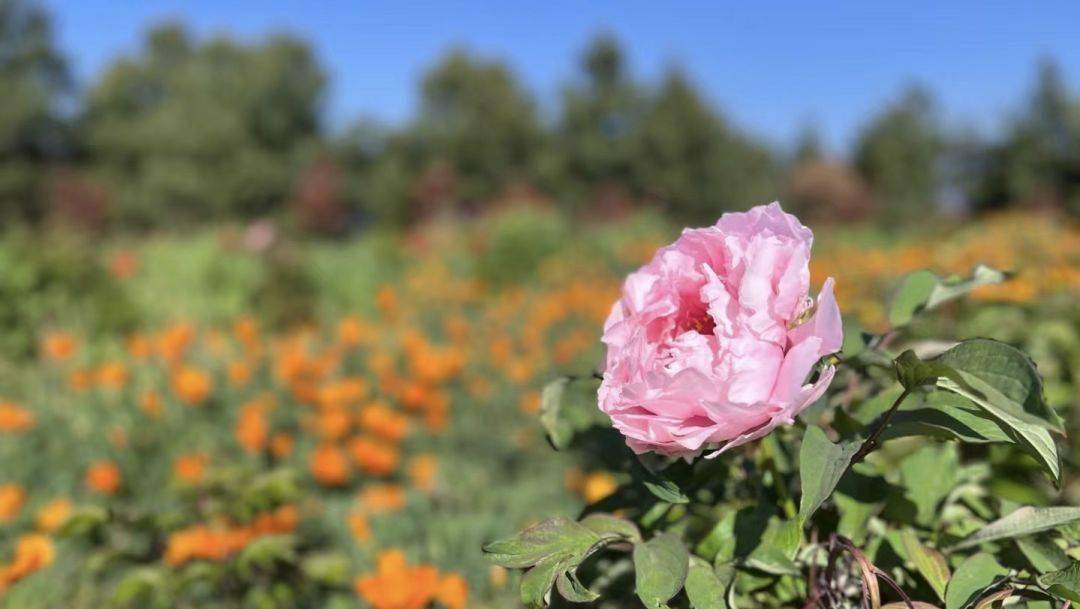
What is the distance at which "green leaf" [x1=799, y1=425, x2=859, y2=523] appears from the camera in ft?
1.68

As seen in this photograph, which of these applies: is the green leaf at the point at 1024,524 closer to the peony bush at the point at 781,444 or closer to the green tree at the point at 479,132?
the peony bush at the point at 781,444

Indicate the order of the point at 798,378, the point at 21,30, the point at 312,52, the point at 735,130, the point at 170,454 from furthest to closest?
the point at 312,52 → the point at 21,30 → the point at 735,130 → the point at 170,454 → the point at 798,378

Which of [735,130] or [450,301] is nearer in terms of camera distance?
[450,301]

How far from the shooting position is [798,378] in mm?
550

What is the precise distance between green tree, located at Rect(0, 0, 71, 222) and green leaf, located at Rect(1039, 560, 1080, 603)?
26227mm

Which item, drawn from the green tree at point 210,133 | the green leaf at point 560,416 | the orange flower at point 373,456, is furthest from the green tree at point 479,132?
the green leaf at point 560,416

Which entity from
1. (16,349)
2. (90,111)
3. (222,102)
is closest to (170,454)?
(16,349)

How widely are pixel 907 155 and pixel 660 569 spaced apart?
21.0 m

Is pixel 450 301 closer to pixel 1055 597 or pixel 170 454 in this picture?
pixel 170 454

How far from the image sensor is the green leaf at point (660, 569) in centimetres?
57

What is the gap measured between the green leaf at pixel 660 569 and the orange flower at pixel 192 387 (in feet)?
7.85

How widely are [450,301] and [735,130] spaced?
1684 centimetres

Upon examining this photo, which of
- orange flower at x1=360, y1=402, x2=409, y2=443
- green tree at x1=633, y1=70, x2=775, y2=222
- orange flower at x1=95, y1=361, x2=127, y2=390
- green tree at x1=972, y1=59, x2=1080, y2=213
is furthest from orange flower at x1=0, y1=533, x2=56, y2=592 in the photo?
green tree at x1=633, y1=70, x2=775, y2=222

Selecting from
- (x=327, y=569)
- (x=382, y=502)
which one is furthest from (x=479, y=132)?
(x=327, y=569)
